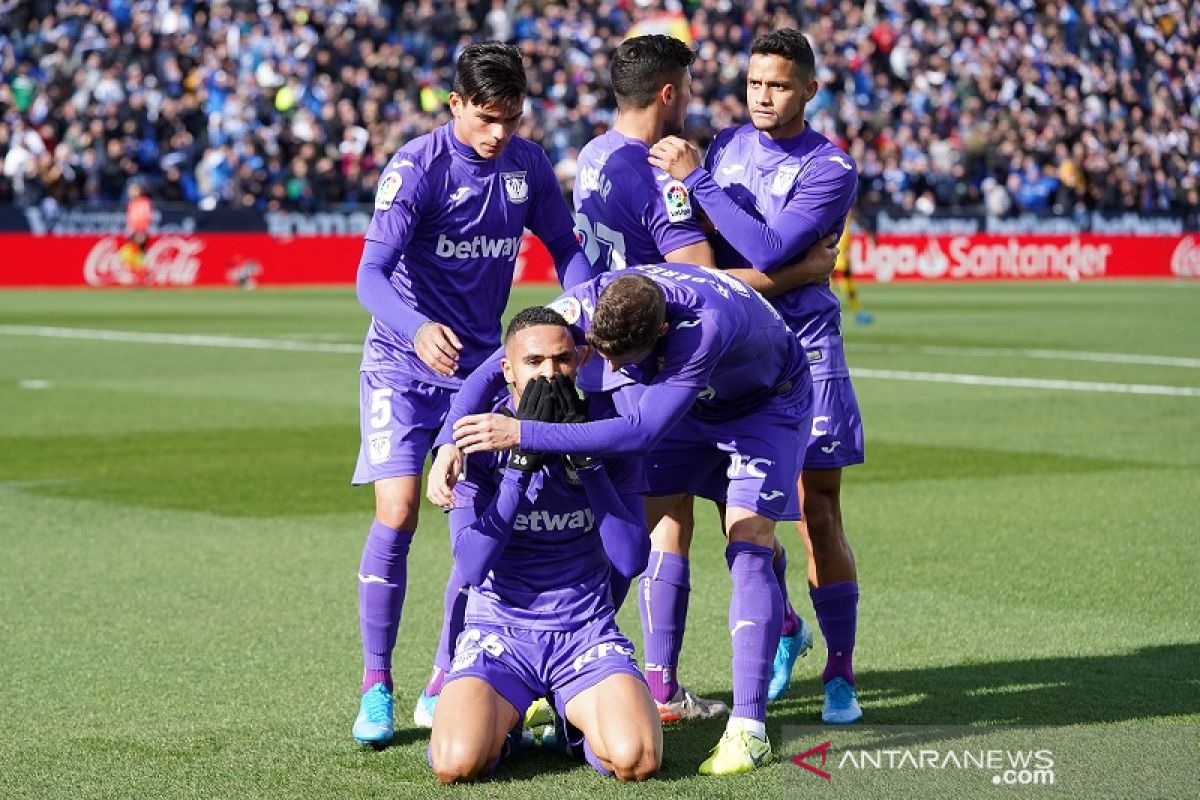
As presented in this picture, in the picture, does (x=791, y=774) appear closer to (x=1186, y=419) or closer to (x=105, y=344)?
(x=1186, y=419)

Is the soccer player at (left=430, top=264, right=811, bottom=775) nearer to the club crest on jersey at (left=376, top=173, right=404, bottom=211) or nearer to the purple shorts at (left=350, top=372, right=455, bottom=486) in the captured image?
the purple shorts at (left=350, top=372, right=455, bottom=486)

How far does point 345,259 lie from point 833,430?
31830 mm

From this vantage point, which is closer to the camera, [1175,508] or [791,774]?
[791,774]

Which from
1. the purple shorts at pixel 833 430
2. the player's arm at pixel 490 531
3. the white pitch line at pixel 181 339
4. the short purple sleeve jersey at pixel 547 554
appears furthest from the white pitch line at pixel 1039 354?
the player's arm at pixel 490 531

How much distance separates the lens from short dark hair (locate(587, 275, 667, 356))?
17.3 ft

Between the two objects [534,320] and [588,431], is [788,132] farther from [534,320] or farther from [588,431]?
[588,431]

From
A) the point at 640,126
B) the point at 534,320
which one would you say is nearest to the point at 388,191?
the point at 640,126

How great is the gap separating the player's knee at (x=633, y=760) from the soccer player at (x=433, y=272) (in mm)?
944

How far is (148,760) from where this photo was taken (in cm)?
568

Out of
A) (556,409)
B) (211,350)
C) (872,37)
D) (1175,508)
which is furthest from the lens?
(872,37)

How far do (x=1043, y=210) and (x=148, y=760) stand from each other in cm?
4089

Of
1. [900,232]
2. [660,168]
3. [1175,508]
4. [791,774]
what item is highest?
[660,168]

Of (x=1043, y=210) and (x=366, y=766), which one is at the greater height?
(x=366, y=766)

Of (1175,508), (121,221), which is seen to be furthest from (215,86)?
(1175,508)
